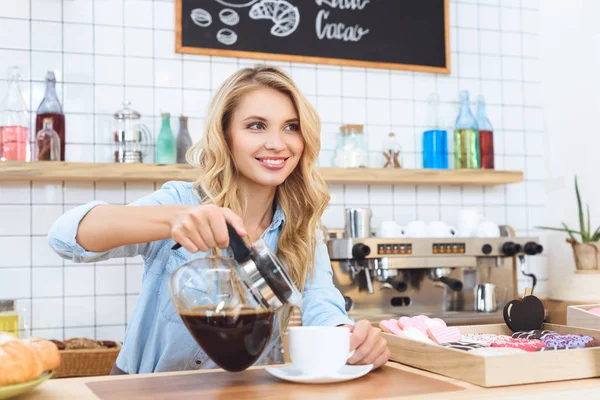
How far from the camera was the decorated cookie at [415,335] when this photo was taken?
1.40 metres

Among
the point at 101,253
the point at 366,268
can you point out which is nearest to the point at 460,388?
→ the point at 101,253

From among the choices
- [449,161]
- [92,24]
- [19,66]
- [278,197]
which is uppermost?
[92,24]

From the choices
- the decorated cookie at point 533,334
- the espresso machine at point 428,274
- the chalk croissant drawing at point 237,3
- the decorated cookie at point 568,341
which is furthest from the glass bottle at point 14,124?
the decorated cookie at point 568,341

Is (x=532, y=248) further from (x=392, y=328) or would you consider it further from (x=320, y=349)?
(x=320, y=349)

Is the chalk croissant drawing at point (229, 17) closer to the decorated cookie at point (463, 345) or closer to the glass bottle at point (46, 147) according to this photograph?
the glass bottle at point (46, 147)

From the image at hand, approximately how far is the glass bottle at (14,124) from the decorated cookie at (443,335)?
6.71ft

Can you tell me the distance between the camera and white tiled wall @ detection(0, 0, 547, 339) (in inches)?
119

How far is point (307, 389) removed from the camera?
114 centimetres

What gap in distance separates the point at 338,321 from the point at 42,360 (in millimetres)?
672

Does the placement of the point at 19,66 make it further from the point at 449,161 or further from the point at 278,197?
the point at 449,161

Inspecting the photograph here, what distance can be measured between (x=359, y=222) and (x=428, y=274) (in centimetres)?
42

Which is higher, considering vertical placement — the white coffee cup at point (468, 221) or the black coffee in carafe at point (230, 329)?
the white coffee cup at point (468, 221)

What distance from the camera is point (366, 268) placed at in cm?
309

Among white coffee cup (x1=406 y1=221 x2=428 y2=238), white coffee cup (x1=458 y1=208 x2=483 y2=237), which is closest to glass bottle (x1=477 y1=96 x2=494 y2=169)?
white coffee cup (x1=458 y1=208 x2=483 y2=237)
